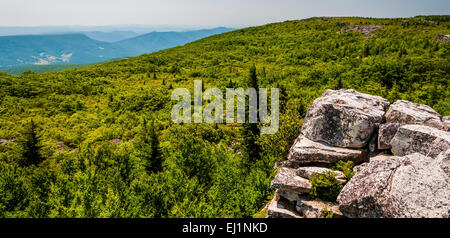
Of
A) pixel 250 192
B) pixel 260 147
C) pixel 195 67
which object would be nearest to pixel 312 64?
pixel 195 67

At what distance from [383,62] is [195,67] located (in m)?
70.7

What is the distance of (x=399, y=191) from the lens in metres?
10.8

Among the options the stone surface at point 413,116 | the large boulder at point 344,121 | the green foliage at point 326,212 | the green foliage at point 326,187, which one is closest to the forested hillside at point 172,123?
the large boulder at point 344,121

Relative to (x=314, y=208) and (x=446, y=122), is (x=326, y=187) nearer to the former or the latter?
(x=314, y=208)

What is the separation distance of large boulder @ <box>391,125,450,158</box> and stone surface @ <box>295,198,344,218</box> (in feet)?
19.0

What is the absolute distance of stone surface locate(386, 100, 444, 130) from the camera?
15.8m

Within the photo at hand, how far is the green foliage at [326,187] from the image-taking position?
1408 centimetres

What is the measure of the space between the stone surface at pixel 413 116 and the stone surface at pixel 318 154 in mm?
3729

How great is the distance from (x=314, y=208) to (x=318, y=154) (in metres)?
4.32

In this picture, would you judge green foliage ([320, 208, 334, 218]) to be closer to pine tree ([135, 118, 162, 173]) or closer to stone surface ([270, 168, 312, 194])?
stone surface ([270, 168, 312, 194])

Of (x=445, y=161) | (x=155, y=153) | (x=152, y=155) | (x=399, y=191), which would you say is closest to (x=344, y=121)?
(x=445, y=161)

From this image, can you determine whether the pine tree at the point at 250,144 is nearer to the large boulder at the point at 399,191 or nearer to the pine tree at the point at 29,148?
the large boulder at the point at 399,191

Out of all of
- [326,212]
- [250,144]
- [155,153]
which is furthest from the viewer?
[155,153]

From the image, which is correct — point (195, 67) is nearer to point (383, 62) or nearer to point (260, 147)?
point (383, 62)
